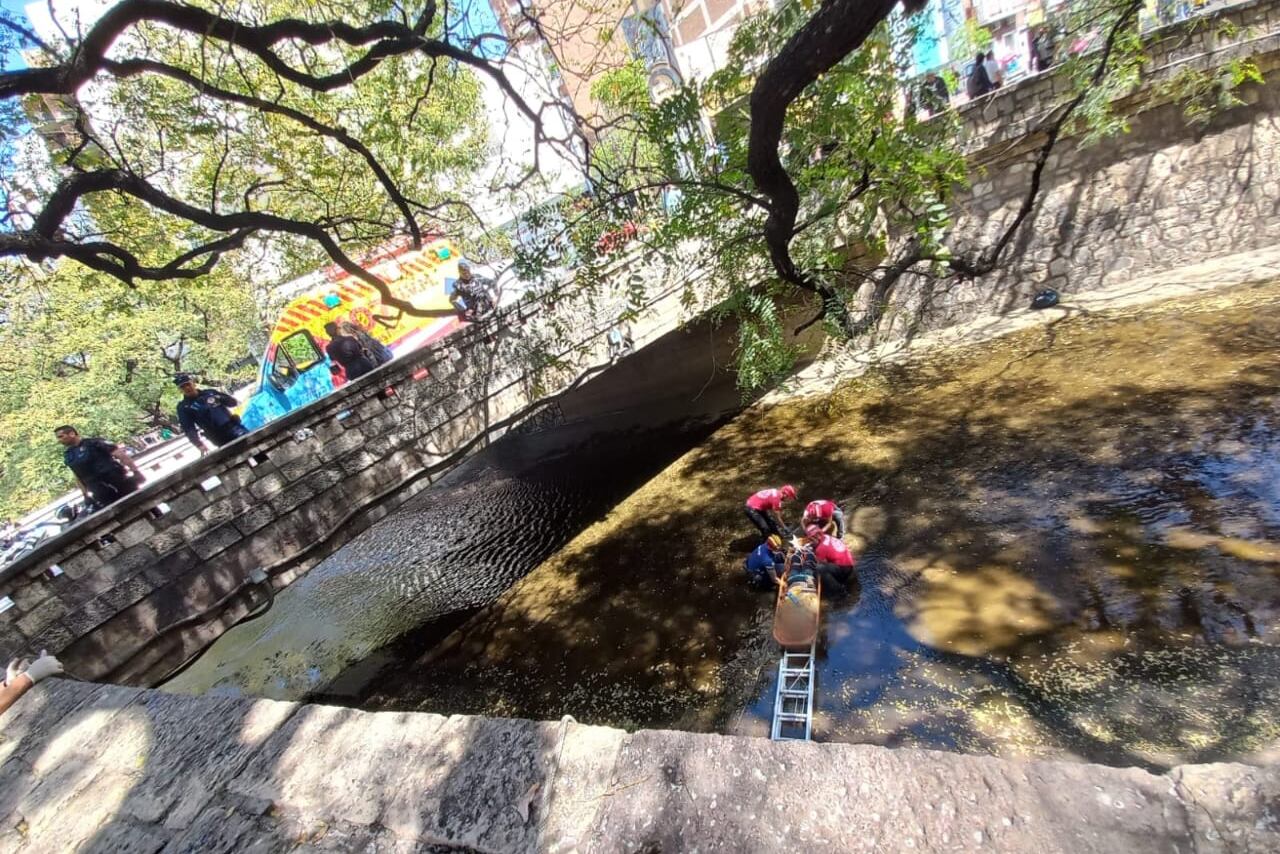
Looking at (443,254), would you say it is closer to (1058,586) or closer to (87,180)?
(87,180)

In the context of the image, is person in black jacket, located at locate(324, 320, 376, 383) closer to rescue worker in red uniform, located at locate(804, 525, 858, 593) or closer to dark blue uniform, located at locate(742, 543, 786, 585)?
dark blue uniform, located at locate(742, 543, 786, 585)

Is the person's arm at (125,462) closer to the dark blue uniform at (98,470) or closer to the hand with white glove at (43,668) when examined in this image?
the dark blue uniform at (98,470)

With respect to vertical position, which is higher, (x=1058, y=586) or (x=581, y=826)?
(x=581, y=826)

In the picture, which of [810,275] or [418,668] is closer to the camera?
[810,275]

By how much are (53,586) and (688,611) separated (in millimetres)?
6831

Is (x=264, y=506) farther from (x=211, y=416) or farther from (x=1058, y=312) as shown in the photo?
(x=1058, y=312)

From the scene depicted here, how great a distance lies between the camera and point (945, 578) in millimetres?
6531

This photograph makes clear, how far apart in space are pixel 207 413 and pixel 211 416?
7cm

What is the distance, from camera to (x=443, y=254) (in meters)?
15.2

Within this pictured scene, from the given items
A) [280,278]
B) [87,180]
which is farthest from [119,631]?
[280,278]

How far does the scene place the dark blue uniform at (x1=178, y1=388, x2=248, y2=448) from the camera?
8.34 metres

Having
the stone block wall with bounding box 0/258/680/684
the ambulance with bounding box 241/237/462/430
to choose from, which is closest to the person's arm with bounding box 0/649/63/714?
the stone block wall with bounding box 0/258/680/684

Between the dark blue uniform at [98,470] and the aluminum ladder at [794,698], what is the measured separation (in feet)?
27.0

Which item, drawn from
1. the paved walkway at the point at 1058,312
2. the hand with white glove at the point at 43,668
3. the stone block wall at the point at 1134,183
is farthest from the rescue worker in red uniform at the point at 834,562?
the stone block wall at the point at 1134,183
